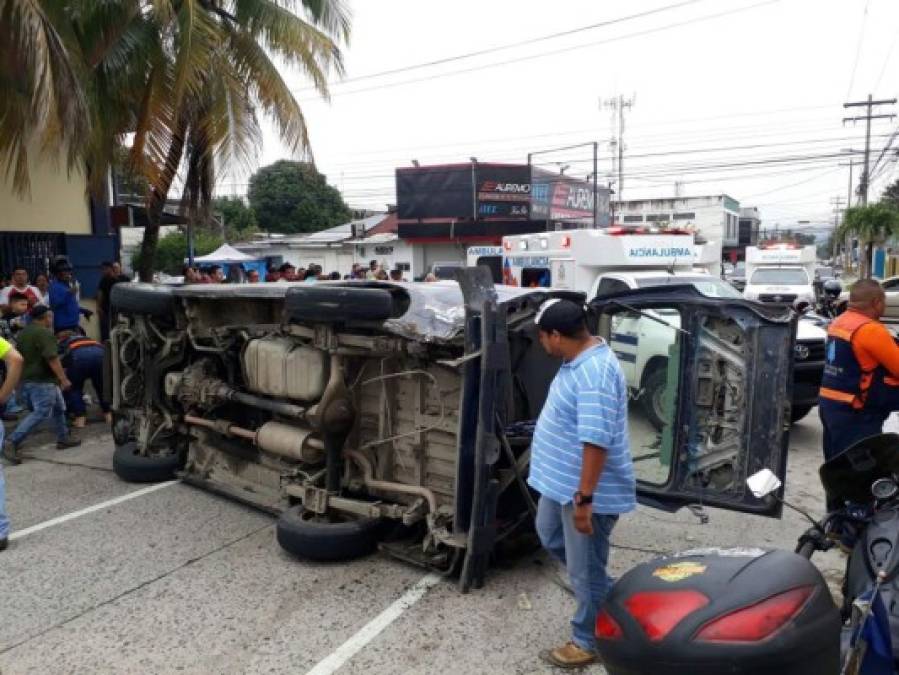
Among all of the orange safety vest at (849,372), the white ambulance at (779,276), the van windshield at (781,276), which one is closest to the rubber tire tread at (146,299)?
the orange safety vest at (849,372)

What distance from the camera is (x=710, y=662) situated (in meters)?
2.11

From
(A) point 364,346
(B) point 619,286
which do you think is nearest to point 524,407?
(A) point 364,346

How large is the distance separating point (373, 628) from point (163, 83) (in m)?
8.63

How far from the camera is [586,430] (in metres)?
3.09

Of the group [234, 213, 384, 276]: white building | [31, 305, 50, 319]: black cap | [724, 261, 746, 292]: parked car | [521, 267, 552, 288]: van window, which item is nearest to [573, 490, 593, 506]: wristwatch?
[31, 305, 50, 319]: black cap

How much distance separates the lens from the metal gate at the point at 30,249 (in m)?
12.0

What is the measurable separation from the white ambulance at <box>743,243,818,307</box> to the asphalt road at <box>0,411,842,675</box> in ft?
53.9

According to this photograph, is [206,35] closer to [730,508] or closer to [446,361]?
[446,361]

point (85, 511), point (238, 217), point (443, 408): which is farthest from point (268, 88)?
point (238, 217)

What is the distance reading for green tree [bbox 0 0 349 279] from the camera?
8391 millimetres

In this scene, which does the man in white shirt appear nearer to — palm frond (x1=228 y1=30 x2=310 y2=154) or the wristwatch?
palm frond (x1=228 y1=30 x2=310 y2=154)

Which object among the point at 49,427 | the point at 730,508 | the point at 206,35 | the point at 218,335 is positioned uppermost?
the point at 206,35

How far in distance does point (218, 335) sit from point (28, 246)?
335 inches

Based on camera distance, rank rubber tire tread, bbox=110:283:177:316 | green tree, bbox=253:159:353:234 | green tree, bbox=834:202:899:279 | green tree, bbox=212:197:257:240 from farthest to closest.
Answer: green tree, bbox=253:159:353:234 < green tree, bbox=212:197:257:240 < green tree, bbox=834:202:899:279 < rubber tire tread, bbox=110:283:177:316
